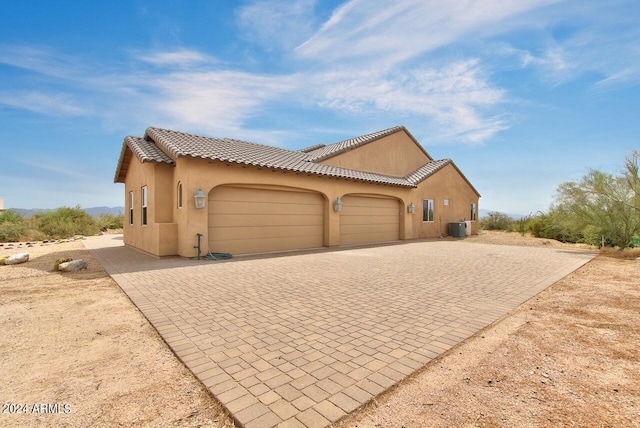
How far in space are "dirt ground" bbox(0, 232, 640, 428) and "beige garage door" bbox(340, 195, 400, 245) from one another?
31.7ft

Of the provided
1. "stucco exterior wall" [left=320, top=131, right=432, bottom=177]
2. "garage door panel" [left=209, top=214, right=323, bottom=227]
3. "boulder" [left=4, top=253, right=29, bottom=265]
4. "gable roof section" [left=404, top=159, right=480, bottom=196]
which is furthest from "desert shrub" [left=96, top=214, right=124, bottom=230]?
"gable roof section" [left=404, top=159, right=480, bottom=196]

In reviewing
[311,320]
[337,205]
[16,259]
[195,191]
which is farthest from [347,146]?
[16,259]

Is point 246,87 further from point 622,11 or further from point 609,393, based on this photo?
point 609,393

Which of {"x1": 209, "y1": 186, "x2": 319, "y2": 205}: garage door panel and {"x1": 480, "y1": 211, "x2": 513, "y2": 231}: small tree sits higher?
{"x1": 209, "y1": 186, "x2": 319, "y2": 205}: garage door panel

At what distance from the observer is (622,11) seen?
291 inches

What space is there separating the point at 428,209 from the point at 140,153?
15.9 meters

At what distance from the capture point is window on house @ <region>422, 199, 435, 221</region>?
18.4 meters

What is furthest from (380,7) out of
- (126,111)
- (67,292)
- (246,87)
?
(126,111)

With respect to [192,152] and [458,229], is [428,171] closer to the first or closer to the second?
[458,229]

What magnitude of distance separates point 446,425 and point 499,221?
30.2m

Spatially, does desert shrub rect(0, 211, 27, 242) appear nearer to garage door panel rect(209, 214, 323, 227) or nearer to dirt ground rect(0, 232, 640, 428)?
garage door panel rect(209, 214, 323, 227)

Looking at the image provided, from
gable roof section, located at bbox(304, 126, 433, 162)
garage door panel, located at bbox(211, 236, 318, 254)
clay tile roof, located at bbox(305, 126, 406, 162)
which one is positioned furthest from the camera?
gable roof section, located at bbox(304, 126, 433, 162)

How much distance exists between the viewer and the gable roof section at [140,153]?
984cm

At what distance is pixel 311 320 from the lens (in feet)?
13.4
